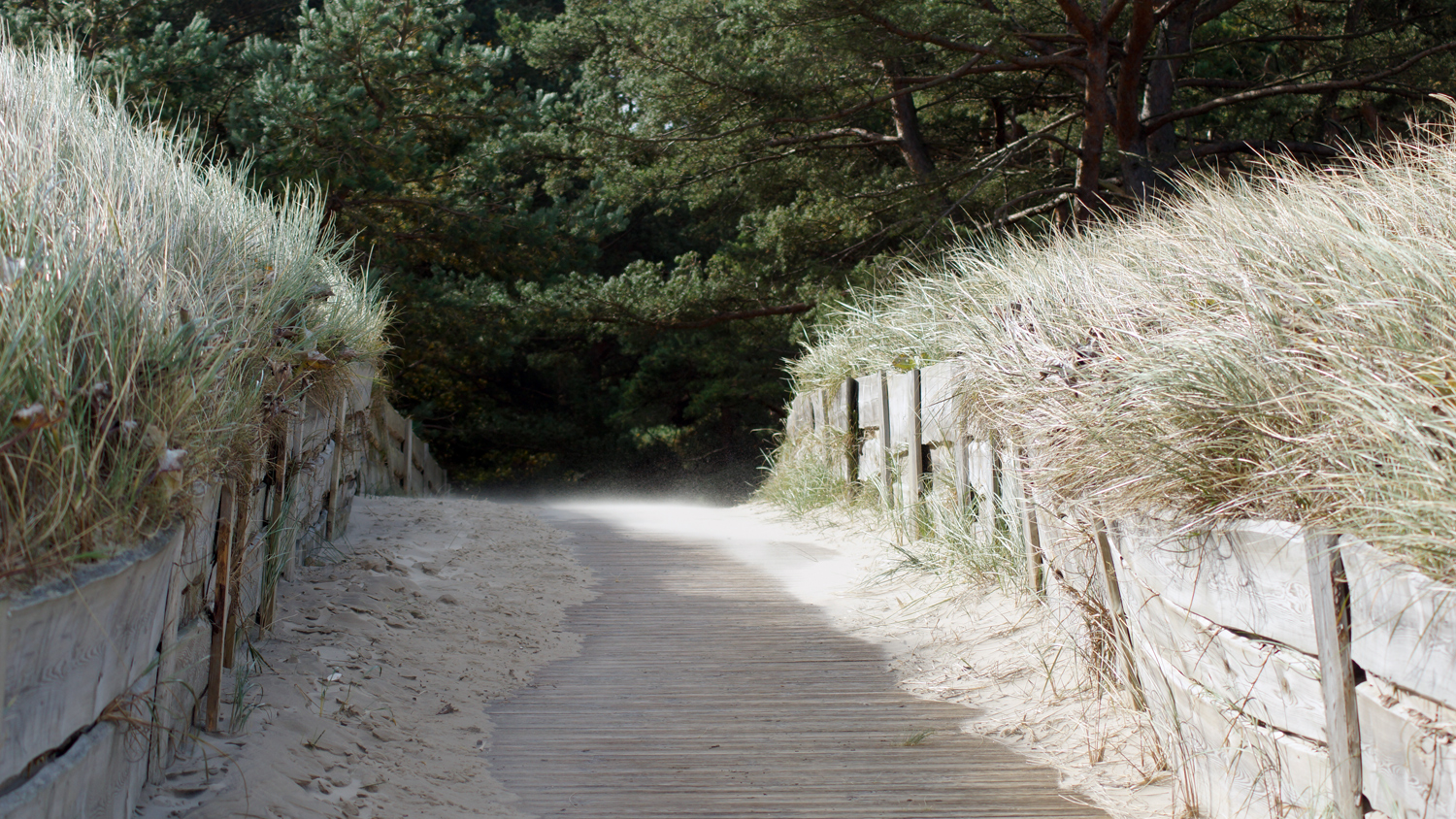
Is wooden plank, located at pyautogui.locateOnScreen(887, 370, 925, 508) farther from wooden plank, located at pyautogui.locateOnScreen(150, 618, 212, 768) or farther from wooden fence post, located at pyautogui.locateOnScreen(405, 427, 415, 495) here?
wooden fence post, located at pyautogui.locateOnScreen(405, 427, 415, 495)

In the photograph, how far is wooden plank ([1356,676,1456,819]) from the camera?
5.48 ft

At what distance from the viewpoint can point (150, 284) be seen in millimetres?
2402

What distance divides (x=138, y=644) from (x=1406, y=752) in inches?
90.9

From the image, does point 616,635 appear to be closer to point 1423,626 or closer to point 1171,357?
point 1171,357

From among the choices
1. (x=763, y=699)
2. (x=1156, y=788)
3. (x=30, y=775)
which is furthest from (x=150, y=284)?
(x=1156, y=788)

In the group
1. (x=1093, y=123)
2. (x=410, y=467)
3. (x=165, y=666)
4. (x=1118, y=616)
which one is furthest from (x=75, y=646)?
(x=1093, y=123)

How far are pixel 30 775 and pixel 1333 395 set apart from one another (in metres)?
2.45

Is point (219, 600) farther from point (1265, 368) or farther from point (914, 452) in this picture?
point (914, 452)

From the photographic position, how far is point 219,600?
2.67m

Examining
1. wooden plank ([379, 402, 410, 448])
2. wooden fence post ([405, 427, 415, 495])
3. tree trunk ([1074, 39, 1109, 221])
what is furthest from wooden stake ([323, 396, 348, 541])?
tree trunk ([1074, 39, 1109, 221])

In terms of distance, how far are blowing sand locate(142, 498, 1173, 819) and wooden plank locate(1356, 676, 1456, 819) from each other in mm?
829

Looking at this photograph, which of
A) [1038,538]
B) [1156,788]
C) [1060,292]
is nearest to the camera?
[1156,788]

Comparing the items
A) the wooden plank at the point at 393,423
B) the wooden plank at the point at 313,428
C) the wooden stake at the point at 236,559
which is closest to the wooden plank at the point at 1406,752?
the wooden stake at the point at 236,559

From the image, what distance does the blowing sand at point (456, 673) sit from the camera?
102 inches
